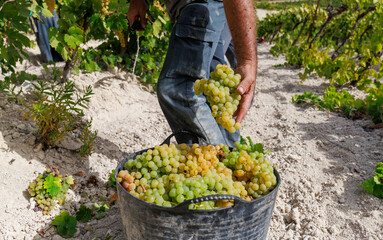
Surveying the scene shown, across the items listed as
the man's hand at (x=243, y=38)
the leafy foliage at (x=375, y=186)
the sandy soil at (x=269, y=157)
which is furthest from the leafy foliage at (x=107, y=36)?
the leafy foliage at (x=375, y=186)

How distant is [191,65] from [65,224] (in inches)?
52.4

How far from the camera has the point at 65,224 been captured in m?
1.91

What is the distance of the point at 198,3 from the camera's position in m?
2.10

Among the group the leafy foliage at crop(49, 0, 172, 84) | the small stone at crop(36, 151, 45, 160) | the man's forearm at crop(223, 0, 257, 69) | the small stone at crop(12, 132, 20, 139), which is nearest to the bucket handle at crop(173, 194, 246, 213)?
the man's forearm at crop(223, 0, 257, 69)

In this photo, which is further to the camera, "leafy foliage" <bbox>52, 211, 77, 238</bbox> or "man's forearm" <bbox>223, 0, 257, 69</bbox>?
"leafy foliage" <bbox>52, 211, 77, 238</bbox>

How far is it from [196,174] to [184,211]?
0.86 feet

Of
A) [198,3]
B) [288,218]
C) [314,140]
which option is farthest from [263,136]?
[198,3]

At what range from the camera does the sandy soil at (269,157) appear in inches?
77.7

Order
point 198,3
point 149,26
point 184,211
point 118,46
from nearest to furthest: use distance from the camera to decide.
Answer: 1. point 184,211
2. point 198,3
3. point 149,26
4. point 118,46

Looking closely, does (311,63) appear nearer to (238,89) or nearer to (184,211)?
(238,89)

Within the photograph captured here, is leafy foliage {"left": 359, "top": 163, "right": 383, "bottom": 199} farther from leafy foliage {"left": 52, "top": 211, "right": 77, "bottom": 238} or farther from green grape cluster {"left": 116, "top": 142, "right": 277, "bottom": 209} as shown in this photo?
leafy foliage {"left": 52, "top": 211, "right": 77, "bottom": 238}

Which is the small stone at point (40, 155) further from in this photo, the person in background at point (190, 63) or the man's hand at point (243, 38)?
the man's hand at point (243, 38)

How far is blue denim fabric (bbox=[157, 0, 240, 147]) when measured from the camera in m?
2.08

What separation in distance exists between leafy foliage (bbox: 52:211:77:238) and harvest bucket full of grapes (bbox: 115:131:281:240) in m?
0.60
